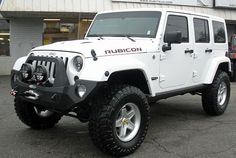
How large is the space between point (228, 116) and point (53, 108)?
13.3ft

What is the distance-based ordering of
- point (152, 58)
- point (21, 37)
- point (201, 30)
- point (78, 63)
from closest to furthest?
point (78, 63)
point (152, 58)
point (201, 30)
point (21, 37)

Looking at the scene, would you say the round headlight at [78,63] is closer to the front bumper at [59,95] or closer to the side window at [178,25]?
the front bumper at [59,95]

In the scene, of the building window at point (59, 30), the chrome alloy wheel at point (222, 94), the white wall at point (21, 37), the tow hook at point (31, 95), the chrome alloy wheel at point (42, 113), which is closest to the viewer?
the tow hook at point (31, 95)

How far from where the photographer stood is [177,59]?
20.6 ft

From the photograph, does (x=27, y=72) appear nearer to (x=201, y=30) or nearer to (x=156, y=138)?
(x=156, y=138)

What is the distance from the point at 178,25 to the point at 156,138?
6.57ft

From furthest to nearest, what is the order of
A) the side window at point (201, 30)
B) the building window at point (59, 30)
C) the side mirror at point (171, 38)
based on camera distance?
1. the building window at point (59, 30)
2. the side window at point (201, 30)
3. the side mirror at point (171, 38)

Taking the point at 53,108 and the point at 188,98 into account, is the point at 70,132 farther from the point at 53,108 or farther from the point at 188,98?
the point at 188,98

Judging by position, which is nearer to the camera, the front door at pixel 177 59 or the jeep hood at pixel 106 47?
the jeep hood at pixel 106 47

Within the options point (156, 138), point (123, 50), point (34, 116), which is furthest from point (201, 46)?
point (34, 116)

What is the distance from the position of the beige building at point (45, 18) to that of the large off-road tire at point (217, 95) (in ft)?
25.5

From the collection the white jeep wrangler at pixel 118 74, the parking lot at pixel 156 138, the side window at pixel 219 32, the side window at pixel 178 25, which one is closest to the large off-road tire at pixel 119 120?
the white jeep wrangler at pixel 118 74

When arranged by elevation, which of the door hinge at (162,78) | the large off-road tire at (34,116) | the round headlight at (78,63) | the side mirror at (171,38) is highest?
the side mirror at (171,38)

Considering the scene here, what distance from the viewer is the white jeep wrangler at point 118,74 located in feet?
15.4
